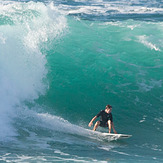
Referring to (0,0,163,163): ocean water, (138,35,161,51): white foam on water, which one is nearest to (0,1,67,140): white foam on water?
(0,0,163,163): ocean water

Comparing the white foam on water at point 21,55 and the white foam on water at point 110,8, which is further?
the white foam on water at point 110,8

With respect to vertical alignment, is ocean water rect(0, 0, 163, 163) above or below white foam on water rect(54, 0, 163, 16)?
below

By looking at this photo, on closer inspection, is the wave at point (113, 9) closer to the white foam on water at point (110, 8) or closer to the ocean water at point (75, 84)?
the white foam on water at point (110, 8)

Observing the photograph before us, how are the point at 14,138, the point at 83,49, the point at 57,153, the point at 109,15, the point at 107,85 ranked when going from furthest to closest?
the point at 109,15 → the point at 83,49 → the point at 107,85 → the point at 14,138 → the point at 57,153

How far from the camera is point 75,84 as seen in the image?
1437cm

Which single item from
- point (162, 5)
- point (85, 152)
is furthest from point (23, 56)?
point (162, 5)

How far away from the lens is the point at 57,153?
26.6 ft

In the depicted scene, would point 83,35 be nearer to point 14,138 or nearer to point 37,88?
point 37,88

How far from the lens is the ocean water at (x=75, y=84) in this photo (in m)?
8.86

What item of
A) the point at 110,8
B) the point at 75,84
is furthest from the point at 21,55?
the point at 110,8

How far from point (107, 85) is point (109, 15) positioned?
11.3m

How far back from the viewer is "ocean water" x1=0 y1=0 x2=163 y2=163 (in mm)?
8859

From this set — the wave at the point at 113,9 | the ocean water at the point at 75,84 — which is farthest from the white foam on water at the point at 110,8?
the ocean water at the point at 75,84

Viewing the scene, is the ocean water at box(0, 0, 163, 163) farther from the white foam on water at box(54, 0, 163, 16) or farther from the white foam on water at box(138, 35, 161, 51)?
the white foam on water at box(54, 0, 163, 16)
